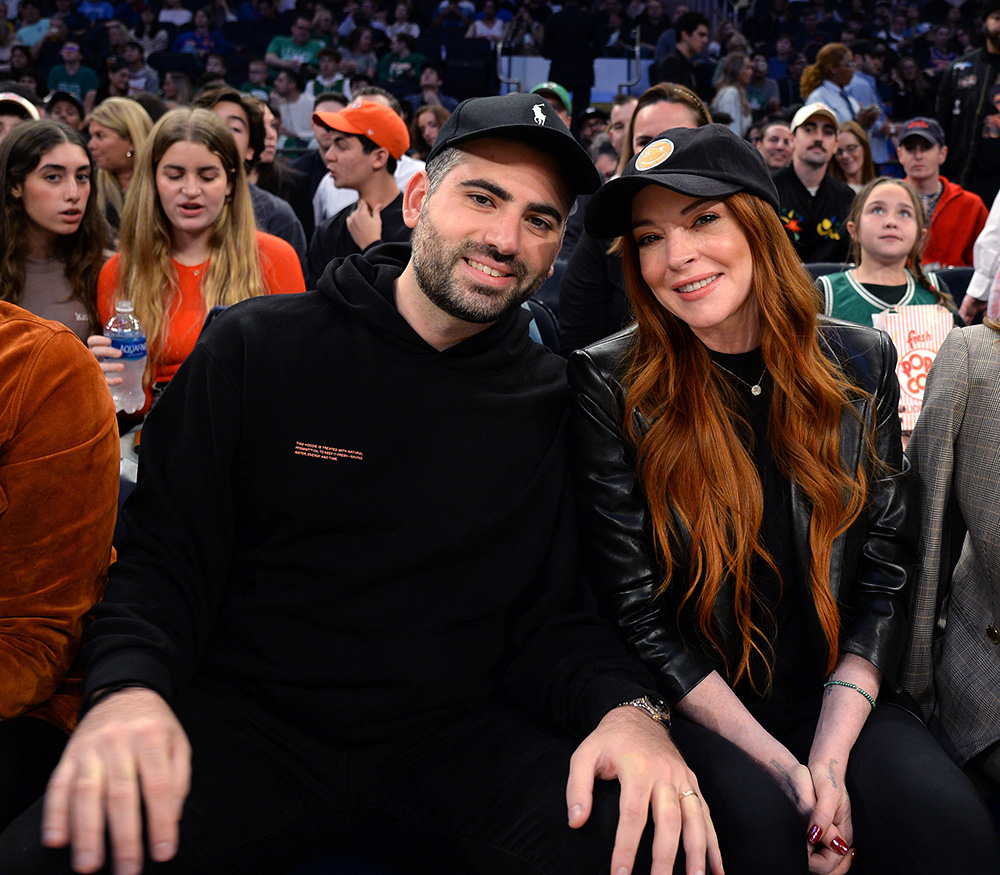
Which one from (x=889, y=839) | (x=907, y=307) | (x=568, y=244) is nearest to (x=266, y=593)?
(x=889, y=839)

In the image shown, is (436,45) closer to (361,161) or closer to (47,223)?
(361,161)

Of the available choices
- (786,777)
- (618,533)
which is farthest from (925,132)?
(786,777)

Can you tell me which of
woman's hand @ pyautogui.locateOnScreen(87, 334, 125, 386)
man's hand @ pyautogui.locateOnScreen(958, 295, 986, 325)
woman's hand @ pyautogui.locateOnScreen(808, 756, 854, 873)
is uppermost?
woman's hand @ pyautogui.locateOnScreen(87, 334, 125, 386)

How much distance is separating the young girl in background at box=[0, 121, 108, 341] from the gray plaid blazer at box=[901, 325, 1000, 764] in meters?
2.88

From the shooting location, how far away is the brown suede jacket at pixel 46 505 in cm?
151

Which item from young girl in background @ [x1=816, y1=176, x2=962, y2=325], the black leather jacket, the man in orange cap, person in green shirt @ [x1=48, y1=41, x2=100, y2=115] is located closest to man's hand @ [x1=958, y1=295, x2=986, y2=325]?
young girl in background @ [x1=816, y1=176, x2=962, y2=325]

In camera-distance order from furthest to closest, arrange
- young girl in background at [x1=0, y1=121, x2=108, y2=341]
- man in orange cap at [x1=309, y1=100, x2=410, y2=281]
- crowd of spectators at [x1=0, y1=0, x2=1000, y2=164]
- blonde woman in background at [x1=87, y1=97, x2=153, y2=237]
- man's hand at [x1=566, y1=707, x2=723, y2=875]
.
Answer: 1. crowd of spectators at [x1=0, y1=0, x2=1000, y2=164]
2. blonde woman in background at [x1=87, y1=97, x2=153, y2=237]
3. man in orange cap at [x1=309, y1=100, x2=410, y2=281]
4. young girl in background at [x1=0, y1=121, x2=108, y2=341]
5. man's hand at [x1=566, y1=707, x2=723, y2=875]

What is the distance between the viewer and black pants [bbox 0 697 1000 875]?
1.43m

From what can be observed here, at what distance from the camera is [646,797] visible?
4.53 ft

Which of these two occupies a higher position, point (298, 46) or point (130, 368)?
point (298, 46)

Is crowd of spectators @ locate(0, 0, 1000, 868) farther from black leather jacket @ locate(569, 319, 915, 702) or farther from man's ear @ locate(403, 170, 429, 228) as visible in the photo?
black leather jacket @ locate(569, 319, 915, 702)

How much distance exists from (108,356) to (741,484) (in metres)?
2.05

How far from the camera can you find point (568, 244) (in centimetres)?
484

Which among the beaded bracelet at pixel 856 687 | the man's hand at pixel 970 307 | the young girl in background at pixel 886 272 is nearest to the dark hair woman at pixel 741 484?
the beaded bracelet at pixel 856 687
